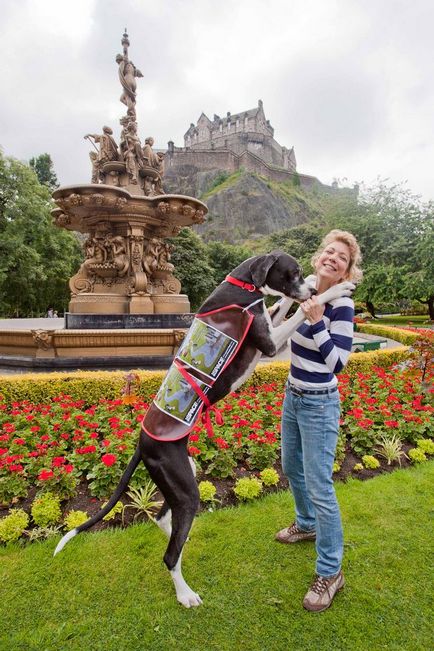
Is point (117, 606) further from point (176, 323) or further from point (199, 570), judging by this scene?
point (176, 323)

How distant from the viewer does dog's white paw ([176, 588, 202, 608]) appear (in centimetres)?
281

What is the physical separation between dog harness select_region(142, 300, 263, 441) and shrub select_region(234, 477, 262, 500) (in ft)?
6.93

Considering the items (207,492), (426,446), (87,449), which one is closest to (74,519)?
(87,449)

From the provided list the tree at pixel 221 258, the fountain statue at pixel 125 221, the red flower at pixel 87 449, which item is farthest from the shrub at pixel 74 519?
the tree at pixel 221 258

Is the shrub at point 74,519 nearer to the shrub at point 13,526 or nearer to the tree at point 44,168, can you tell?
the shrub at point 13,526

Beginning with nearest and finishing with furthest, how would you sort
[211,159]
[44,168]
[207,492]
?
[207,492] → [44,168] → [211,159]

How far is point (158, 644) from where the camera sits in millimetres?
2574

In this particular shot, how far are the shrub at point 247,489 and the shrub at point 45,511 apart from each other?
195 cm

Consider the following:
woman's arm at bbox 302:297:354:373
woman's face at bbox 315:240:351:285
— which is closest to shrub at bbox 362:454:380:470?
woman's arm at bbox 302:297:354:373

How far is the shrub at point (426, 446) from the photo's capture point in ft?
18.1

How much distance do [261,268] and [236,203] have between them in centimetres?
8530

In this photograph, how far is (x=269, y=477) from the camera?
4523mm

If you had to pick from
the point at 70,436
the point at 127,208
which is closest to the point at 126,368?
the point at 70,436

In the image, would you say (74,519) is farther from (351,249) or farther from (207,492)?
(351,249)
